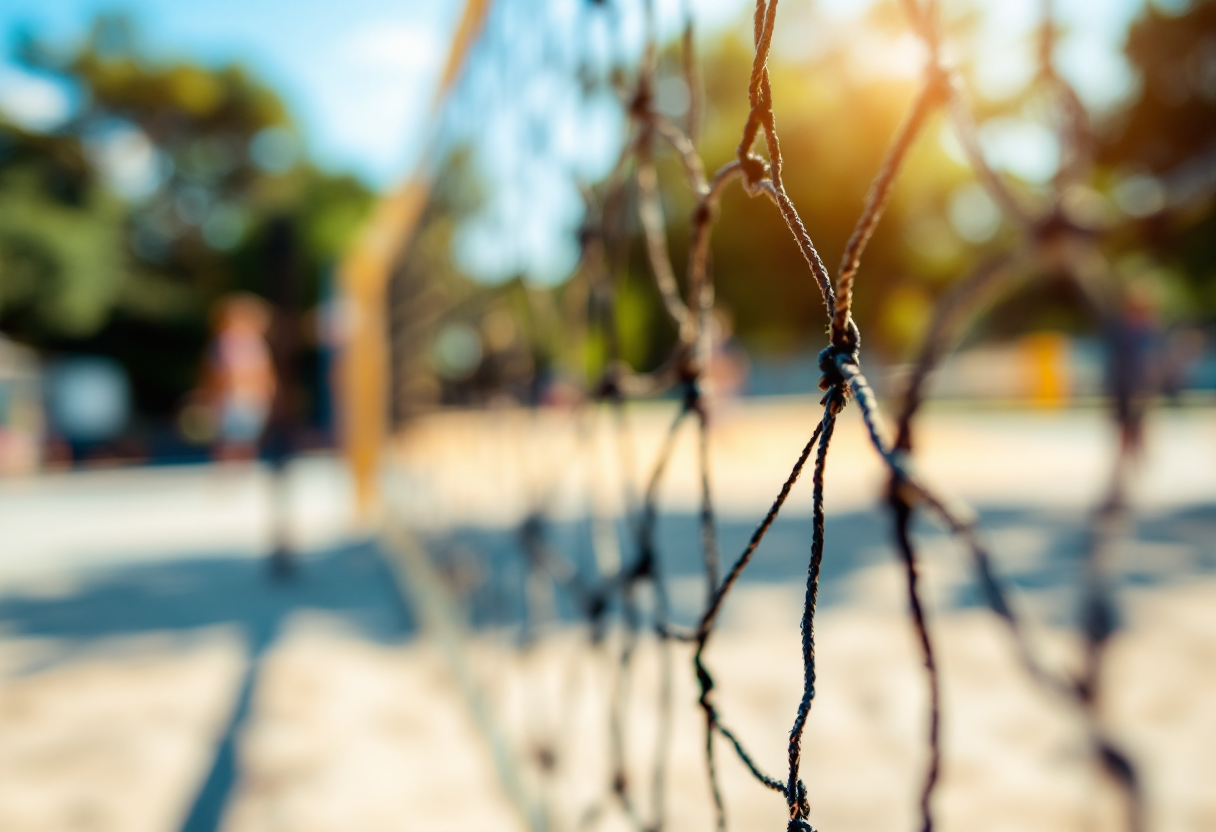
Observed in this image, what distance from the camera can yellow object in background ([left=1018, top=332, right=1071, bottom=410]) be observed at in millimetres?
20750

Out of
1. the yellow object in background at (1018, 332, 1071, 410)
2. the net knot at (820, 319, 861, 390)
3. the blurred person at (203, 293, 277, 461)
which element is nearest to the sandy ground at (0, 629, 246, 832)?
the net knot at (820, 319, 861, 390)

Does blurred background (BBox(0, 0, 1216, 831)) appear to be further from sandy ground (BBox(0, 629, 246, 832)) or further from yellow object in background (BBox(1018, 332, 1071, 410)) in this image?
yellow object in background (BBox(1018, 332, 1071, 410))

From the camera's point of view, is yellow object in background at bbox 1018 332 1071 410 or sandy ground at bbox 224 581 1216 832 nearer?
sandy ground at bbox 224 581 1216 832

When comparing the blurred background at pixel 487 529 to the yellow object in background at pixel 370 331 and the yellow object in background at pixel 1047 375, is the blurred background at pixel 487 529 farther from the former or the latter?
the yellow object in background at pixel 1047 375

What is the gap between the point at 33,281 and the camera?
2072 cm

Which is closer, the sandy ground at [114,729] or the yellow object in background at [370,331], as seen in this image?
the sandy ground at [114,729]

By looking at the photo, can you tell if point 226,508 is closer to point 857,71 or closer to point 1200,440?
point 857,71

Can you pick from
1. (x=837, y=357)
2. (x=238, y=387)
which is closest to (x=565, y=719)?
(x=837, y=357)

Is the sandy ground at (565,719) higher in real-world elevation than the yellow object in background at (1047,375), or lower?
lower

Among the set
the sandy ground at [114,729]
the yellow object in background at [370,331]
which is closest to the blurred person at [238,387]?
the yellow object in background at [370,331]

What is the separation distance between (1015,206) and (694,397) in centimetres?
36

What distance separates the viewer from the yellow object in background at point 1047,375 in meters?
20.8

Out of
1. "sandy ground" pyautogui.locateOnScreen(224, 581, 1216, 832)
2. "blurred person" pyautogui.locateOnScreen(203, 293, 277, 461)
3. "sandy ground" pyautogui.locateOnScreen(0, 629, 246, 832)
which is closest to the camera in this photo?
"sandy ground" pyautogui.locateOnScreen(224, 581, 1216, 832)

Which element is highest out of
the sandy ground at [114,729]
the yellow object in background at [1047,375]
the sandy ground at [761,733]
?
the yellow object in background at [1047,375]
